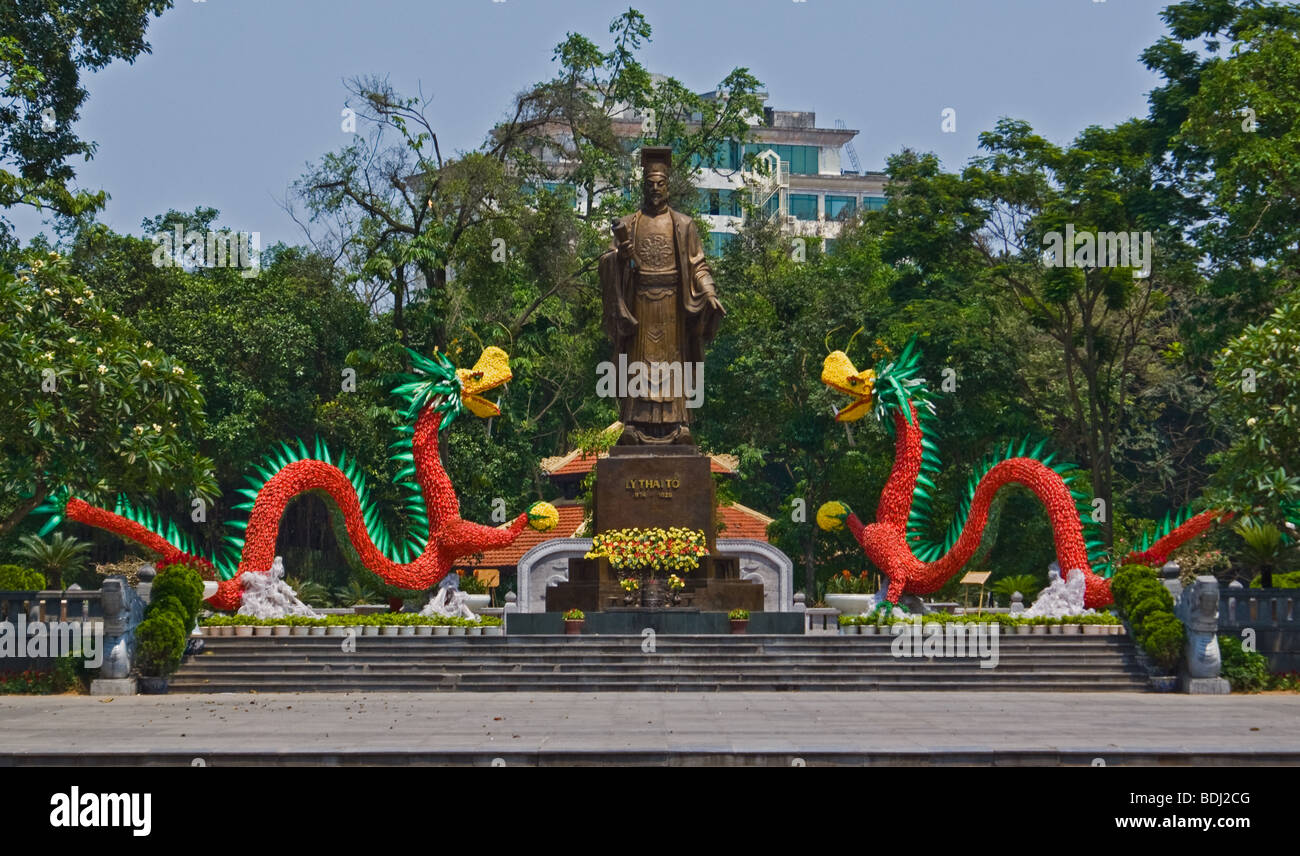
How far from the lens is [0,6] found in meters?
28.8

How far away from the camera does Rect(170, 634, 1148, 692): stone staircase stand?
69.4 feet

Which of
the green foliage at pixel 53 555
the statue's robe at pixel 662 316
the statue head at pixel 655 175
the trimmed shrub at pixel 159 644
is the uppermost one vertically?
the statue head at pixel 655 175

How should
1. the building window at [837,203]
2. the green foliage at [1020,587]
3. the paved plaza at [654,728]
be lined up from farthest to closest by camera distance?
the building window at [837,203] < the green foliage at [1020,587] < the paved plaza at [654,728]

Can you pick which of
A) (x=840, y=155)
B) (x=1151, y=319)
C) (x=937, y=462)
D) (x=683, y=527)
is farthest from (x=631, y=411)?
(x=840, y=155)

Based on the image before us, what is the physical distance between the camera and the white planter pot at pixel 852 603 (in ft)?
90.9

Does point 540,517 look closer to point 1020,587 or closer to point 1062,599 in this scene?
point 1062,599

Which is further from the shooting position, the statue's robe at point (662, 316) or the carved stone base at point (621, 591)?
the statue's robe at point (662, 316)

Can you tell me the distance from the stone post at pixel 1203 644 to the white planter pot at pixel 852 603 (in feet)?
22.8

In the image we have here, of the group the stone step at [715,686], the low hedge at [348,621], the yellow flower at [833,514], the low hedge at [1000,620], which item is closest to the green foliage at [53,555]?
the low hedge at [348,621]

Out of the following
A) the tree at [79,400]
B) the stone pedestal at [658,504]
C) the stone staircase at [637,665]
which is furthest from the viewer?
the stone pedestal at [658,504]

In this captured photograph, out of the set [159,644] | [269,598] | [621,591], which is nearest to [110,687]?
[159,644]

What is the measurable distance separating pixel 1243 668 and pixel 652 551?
847 cm

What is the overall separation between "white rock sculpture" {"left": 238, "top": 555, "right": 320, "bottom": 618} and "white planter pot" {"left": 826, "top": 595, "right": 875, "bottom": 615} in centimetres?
892

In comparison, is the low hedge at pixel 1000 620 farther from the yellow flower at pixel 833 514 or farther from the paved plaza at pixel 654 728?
the yellow flower at pixel 833 514
